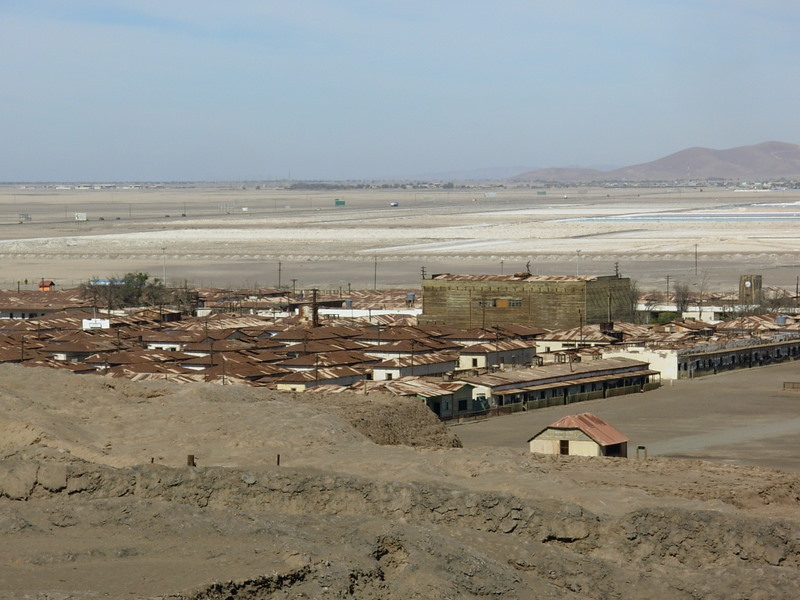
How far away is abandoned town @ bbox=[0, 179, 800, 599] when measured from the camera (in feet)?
37.7

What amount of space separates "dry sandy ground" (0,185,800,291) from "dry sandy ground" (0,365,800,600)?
53424 mm

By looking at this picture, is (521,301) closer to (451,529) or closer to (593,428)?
(593,428)

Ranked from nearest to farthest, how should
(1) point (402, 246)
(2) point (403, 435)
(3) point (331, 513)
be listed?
(3) point (331, 513)
(2) point (403, 435)
(1) point (402, 246)

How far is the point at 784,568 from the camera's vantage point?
12812mm

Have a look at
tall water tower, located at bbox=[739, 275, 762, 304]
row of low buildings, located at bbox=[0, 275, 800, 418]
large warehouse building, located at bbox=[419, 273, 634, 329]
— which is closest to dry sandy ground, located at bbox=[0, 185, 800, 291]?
tall water tower, located at bbox=[739, 275, 762, 304]

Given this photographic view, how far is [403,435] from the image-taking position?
20.3 metres

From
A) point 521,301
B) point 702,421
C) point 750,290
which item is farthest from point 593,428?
point 750,290

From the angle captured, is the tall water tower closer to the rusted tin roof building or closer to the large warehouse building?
the large warehouse building

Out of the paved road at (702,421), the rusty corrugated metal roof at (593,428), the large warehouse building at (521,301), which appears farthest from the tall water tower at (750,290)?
the rusty corrugated metal roof at (593,428)

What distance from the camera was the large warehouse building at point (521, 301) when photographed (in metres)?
50.2

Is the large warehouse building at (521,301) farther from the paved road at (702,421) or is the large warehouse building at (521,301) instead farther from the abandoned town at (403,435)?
the paved road at (702,421)

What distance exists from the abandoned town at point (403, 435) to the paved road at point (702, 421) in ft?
0.44

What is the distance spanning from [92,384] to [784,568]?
10.5 metres

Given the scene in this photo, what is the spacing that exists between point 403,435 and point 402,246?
82896 millimetres
